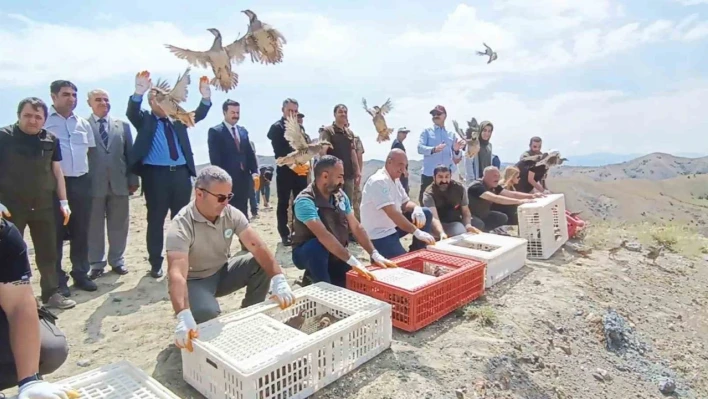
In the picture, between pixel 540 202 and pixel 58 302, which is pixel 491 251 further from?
pixel 58 302

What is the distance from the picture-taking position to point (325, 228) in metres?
3.45

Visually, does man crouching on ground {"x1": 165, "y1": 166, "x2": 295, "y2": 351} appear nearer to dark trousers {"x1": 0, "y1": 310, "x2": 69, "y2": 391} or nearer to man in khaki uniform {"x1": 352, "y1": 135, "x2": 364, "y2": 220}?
dark trousers {"x1": 0, "y1": 310, "x2": 69, "y2": 391}

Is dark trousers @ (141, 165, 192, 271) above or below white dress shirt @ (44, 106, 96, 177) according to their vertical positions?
below

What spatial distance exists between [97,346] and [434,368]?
7.23 ft

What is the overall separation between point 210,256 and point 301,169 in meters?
2.36

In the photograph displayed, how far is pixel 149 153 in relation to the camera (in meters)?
4.14

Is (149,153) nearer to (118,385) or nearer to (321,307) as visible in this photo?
(321,307)

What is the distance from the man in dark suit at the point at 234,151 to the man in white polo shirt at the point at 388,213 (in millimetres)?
1411

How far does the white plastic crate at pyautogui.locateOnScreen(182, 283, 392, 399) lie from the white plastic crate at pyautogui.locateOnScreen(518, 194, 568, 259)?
2810mm

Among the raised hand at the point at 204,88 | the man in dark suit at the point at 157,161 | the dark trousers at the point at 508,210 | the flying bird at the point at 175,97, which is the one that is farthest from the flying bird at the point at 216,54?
the dark trousers at the point at 508,210

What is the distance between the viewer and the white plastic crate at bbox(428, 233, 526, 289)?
Result: 3912mm

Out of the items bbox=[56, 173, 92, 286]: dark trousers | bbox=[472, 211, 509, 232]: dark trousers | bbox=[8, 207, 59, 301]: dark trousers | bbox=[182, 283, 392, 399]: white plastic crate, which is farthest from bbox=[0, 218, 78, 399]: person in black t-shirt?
bbox=[472, 211, 509, 232]: dark trousers

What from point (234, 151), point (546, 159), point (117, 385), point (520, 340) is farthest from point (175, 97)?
point (546, 159)

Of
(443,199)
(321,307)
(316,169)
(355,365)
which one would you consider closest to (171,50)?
(316,169)
